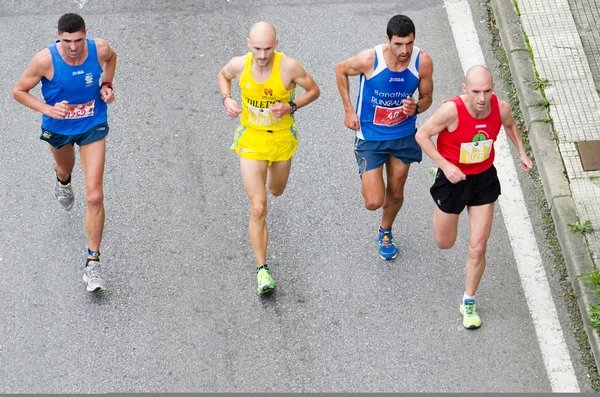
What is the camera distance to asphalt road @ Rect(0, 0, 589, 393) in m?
7.31

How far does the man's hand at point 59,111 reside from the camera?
7590 mm

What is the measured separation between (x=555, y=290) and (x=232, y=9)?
498cm

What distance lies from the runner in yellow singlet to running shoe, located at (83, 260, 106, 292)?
46.2 inches

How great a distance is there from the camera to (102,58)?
795 centimetres

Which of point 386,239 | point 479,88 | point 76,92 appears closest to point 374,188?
point 386,239

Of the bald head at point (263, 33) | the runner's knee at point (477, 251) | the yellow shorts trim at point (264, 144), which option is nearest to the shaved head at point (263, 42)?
the bald head at point (263, 33)

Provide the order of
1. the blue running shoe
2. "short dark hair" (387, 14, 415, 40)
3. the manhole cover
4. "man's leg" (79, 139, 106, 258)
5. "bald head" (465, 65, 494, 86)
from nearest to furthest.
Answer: "bald head" (465, 65, 494, 86)
"short dark hair" (387, 14, 415, 40)
"man's leg" (79, 139, 106, 258)
the blue running shoe
the manhole cover

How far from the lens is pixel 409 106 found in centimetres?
767

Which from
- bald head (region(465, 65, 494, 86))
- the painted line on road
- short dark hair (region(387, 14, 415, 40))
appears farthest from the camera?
short dark hair (region(387, 14, 415, 40))

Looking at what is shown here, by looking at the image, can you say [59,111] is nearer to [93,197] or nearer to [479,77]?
[93,197]

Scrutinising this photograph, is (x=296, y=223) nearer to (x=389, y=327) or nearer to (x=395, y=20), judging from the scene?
(x=389, y=327)

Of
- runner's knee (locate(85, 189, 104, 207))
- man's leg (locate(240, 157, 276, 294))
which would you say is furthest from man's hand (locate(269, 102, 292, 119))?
runner's knee (locate(85, 189, 104, 207))

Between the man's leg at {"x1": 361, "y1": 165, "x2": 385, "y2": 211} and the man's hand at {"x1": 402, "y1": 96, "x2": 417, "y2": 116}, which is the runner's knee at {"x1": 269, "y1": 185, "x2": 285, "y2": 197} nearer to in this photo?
the man's leg at {"x1": 361, "y1": 165, "x2": 385, "y2": 211}

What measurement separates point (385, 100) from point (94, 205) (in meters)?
2.30
